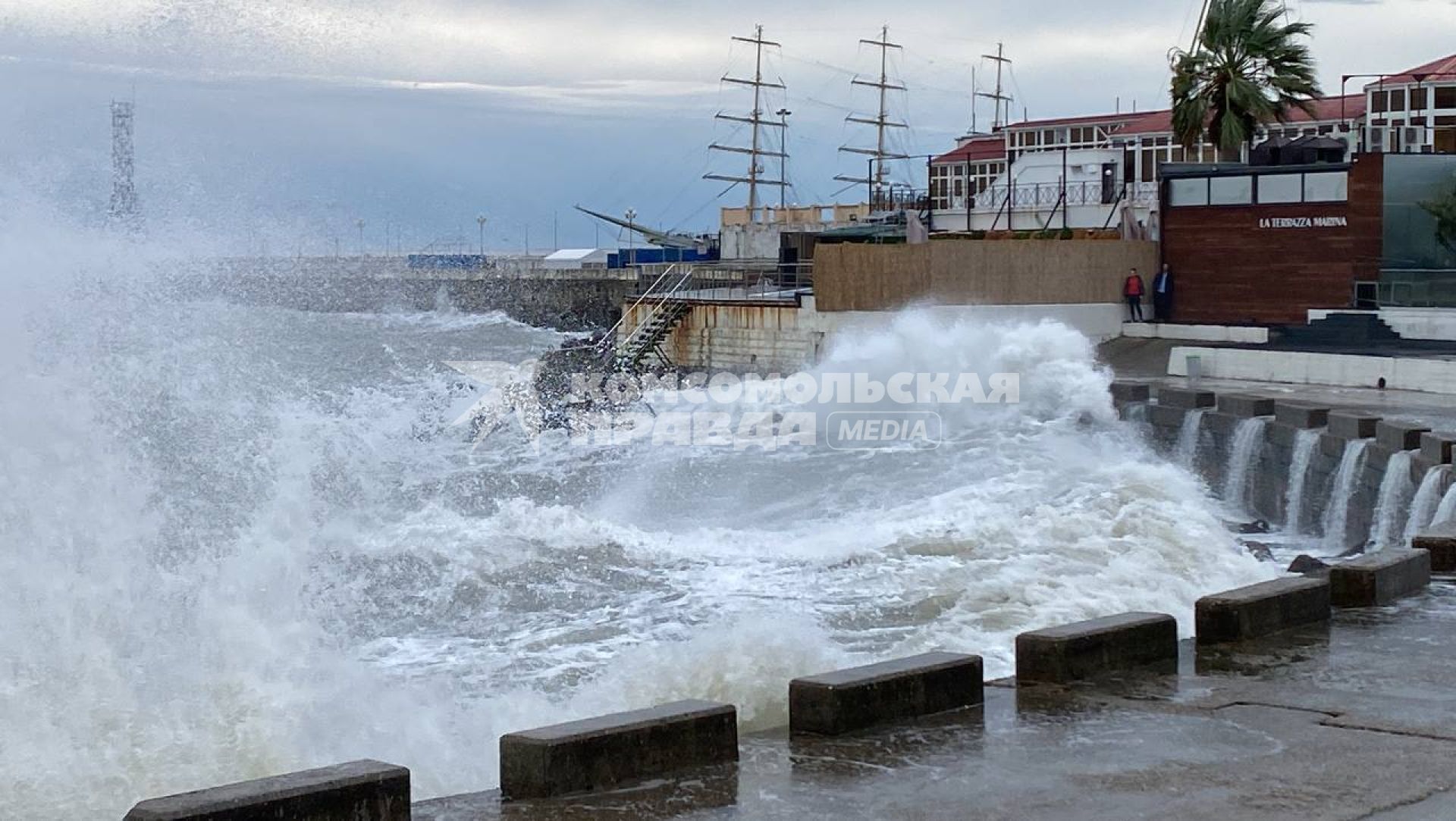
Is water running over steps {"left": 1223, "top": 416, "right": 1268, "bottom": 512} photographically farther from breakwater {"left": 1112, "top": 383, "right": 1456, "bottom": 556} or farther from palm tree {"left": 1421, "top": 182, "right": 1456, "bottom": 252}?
palm tree {"left": 1421, "top": 182, "right": 1456, "bottom": 252}

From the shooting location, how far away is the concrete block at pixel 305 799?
5266 millimetres

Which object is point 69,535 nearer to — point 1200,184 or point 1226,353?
point 1226,353

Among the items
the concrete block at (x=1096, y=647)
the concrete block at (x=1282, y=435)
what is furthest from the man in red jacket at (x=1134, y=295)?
the concrete block at (x=1096, y=647)

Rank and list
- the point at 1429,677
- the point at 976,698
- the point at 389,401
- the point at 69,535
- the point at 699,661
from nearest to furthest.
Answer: the point at 976,698, the point at 1429,677, the point at 699,661, the point at 69,535, the point at 389,401

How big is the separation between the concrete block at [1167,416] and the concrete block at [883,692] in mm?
17342

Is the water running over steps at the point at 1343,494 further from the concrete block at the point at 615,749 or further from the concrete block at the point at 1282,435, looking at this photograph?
the concrete block at the point at 615,749

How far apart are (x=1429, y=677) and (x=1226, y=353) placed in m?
22.0

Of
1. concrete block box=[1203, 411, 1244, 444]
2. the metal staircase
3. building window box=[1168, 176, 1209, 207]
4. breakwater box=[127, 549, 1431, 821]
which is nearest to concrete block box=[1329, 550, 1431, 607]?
breakwater box=[127, 549, 1431, 821]

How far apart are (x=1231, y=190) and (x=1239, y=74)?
8181 millimetres

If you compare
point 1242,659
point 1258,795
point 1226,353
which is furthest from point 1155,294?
point 1258,795

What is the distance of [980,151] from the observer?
7644 centimetres

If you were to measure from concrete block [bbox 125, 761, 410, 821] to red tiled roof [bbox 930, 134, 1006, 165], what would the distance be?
222 feet

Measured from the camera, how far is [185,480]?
16.2 m

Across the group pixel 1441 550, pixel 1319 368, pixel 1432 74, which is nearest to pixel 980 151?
pixel 1432 74
